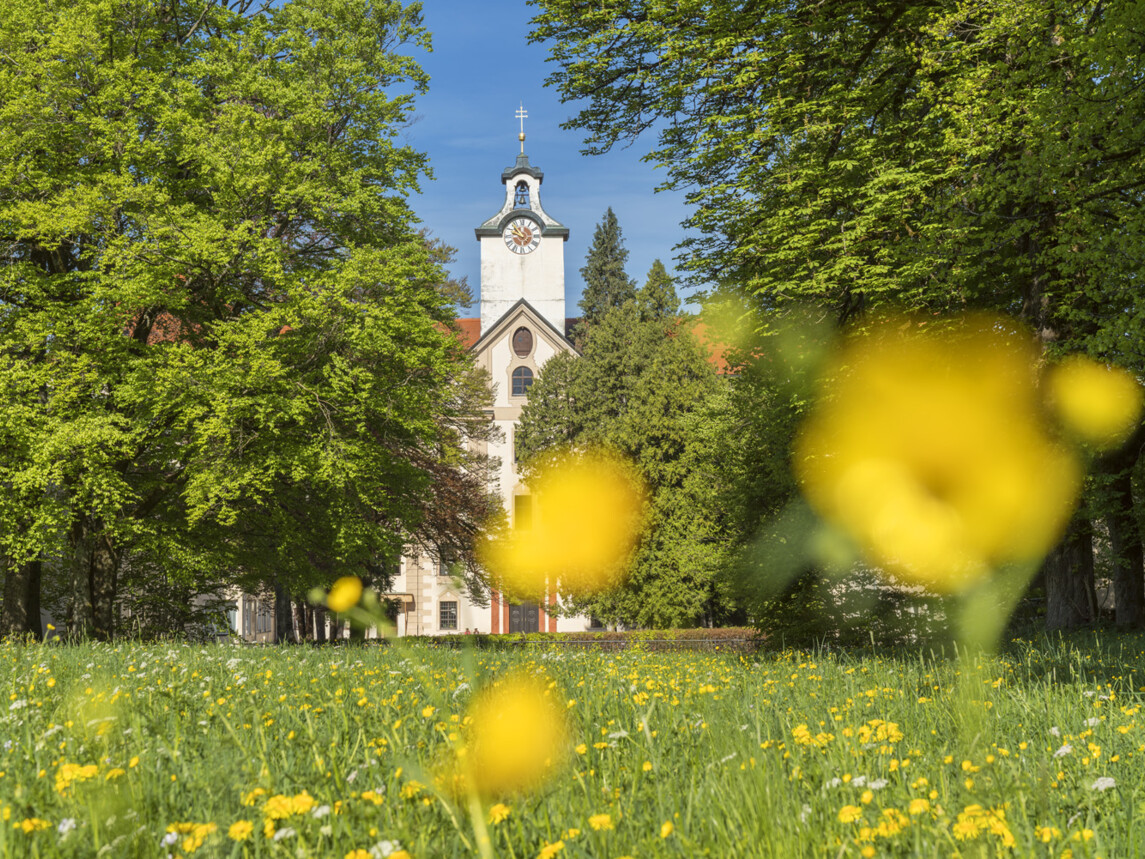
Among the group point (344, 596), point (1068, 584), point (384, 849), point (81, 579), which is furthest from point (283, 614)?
point (344, 596)

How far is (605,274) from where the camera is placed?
5622cm

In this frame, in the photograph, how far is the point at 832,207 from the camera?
1290 centimetres

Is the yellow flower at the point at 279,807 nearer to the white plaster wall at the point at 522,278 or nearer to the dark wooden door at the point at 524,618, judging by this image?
the dark wooden door at the point at 524,618

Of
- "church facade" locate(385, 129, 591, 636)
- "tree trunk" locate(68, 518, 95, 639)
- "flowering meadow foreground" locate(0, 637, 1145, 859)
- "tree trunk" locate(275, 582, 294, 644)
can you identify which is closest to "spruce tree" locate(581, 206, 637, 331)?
"church facade" locate(385, 129, 591, 636)

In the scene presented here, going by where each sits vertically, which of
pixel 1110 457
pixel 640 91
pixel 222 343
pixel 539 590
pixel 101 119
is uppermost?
pixel 101 119

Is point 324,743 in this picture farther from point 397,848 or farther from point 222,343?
point 222,343

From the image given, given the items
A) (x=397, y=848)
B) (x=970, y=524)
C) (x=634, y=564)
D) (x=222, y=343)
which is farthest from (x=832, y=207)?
(x=634, y=564)

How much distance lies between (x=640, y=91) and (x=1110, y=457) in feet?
32.0

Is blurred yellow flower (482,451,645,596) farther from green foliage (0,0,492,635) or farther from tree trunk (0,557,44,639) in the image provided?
tree trunk (0,557,44,639)

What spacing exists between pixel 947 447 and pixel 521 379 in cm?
3727

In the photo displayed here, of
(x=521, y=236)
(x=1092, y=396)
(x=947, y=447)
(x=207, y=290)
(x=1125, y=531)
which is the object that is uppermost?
(x=521, y=236)

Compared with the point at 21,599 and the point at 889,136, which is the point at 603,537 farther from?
the point at 21,599

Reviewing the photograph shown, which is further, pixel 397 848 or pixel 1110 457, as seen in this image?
pixel 1110 457

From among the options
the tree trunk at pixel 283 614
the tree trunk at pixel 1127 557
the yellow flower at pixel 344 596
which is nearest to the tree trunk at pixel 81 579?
the tree trunk at pixel 283 614
